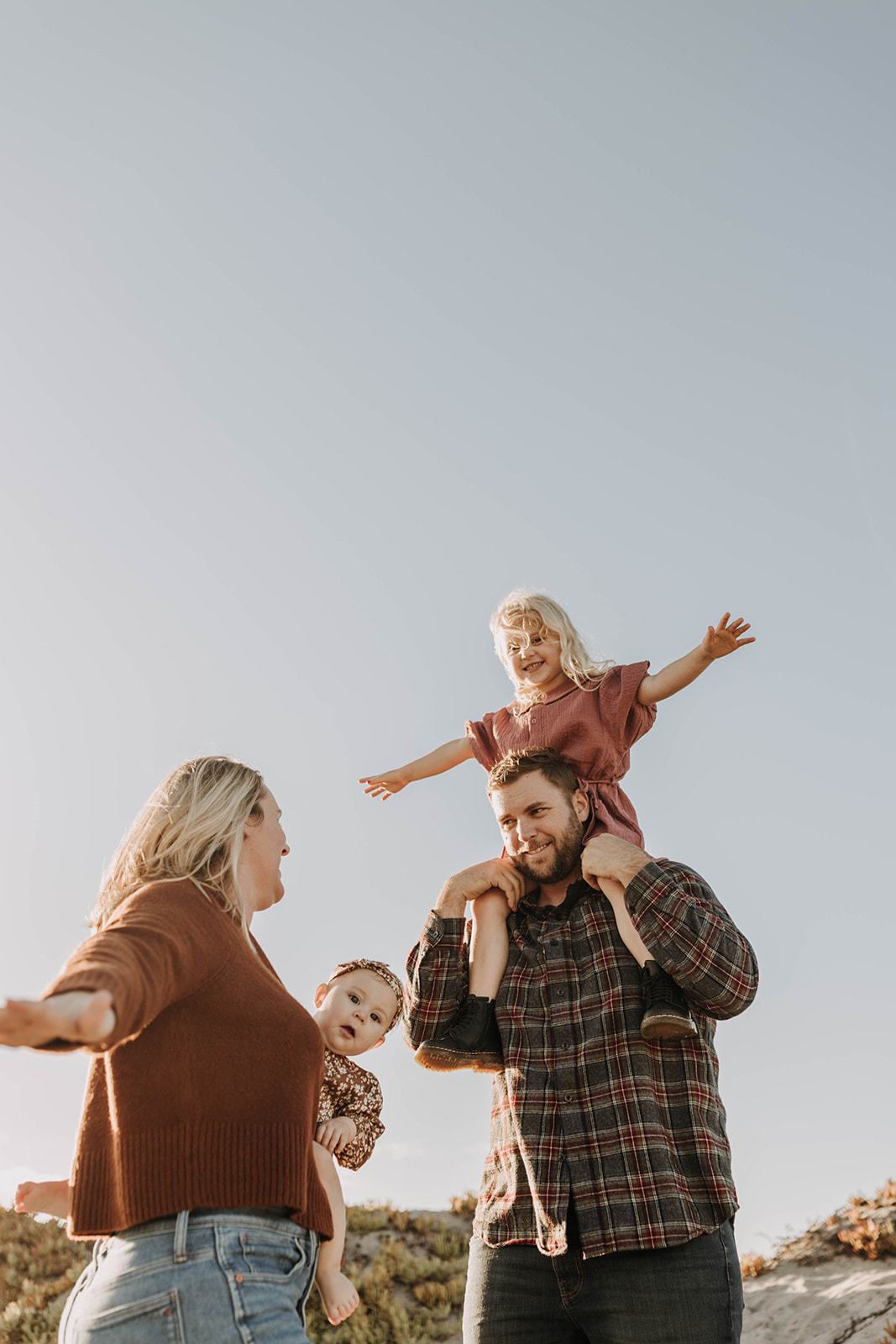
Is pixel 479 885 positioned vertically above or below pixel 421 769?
below

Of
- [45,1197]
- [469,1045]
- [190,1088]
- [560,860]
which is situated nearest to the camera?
[190,1088]

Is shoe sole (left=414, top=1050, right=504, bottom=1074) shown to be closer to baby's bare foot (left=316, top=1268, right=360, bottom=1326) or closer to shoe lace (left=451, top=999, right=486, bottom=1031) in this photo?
shoe lace (left=451, top=999, right=486, bottom=1031)

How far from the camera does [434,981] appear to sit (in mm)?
4105

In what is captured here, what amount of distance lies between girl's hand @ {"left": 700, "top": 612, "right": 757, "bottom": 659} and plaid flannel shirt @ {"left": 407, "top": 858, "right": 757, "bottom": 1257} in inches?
52.6

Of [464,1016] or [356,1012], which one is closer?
[464,1016]

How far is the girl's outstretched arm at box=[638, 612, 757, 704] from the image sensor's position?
4941 mm

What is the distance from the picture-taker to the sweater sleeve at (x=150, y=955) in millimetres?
2086

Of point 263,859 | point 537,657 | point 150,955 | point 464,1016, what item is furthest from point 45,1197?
point 537,657

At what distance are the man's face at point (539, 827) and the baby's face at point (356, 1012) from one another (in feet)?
3.10

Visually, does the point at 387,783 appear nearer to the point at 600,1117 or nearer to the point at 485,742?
the point at 485,742

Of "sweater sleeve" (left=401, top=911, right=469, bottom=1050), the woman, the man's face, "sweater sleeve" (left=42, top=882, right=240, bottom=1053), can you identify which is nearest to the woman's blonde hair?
the woman

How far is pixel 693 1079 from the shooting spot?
3.62m

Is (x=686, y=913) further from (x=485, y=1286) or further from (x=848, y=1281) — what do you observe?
(x=848, y=1281)

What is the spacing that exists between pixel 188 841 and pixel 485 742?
2.98 meters
